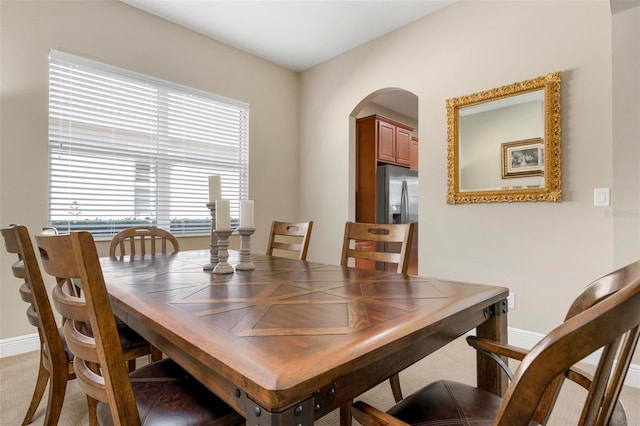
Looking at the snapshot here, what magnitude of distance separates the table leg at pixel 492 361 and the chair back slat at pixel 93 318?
1102 mm

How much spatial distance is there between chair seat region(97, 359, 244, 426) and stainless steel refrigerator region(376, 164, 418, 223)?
3.07 metres

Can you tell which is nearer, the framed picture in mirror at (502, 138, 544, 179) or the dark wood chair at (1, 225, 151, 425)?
the dark wood chair at (1, 225, 151, 425)

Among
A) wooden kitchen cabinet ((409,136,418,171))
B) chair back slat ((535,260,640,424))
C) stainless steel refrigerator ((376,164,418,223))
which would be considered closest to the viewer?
chair back slat ((535,260,640,424))

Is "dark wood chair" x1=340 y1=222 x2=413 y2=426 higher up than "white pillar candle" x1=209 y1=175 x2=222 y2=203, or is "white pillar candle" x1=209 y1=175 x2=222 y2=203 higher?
"white pillar candle" x1=209 y1=175 x2=222 y2=203

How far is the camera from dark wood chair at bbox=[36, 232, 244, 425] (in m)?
0.73

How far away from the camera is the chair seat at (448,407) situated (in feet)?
2.99

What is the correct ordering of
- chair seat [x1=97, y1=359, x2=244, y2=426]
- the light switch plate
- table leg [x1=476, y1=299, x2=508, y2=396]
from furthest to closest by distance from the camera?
the light switch plate, table leg [x1=476, y1=299, x2=508, y2=396], chair seat [x1=97, y1=359, x2=244, y2=426]

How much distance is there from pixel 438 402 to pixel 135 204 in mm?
2820

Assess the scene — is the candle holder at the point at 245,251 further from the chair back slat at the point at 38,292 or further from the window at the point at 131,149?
the window at the point at 131,149

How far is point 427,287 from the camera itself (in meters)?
1.28

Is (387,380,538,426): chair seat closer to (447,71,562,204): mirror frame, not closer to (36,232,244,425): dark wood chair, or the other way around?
(36,232,244,425): dark wood chair

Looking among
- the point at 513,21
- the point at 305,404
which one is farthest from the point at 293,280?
the point at 513,21

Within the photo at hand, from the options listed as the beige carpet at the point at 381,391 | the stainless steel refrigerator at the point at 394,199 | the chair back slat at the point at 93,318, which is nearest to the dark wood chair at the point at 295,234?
the beige carpet at the point at 381,391

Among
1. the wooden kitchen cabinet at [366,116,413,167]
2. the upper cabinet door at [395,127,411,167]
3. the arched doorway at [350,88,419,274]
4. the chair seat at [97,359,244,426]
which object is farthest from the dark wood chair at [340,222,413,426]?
the upper cabinet door at [395,127,411,167]
